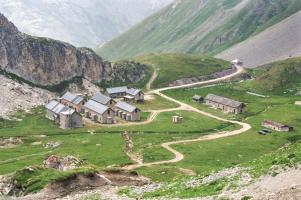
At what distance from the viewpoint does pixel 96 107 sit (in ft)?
589

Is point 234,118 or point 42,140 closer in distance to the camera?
point 42,140

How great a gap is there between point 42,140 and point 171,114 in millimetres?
56126

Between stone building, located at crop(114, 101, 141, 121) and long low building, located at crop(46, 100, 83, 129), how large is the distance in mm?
18942

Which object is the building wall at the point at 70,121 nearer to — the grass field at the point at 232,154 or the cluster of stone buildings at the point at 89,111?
the cluster of stone buildings at the point at 89,111

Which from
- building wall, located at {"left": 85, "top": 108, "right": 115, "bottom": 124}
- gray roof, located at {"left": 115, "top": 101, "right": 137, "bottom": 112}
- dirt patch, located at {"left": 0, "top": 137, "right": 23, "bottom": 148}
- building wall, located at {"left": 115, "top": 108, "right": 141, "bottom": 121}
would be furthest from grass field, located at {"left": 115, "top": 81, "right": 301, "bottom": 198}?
dirt patch, located at {"left": 0, "top": 137, "right": 23, "bottom": 148}

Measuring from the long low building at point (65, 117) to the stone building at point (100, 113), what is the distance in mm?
9087

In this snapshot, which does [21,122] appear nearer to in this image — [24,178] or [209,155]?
[209,155]

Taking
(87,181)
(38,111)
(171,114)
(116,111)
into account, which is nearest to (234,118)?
(171,114)

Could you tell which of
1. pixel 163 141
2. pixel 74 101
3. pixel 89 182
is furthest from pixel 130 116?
pixel 89 182

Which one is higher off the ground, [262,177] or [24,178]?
[262,177]

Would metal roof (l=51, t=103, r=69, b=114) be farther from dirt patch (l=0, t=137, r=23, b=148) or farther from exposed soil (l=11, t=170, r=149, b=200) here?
exposed soil (l=11, t=170, r=149, b=200)

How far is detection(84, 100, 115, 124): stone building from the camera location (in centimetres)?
17512

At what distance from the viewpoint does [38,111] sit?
604 feet

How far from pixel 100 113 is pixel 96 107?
504 centimetres
